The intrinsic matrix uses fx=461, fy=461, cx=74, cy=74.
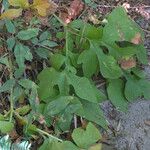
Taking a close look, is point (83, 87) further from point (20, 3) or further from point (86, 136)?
point (20, 3)

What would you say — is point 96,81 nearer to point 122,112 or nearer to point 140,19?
point 122,112

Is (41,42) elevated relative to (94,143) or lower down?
elevated

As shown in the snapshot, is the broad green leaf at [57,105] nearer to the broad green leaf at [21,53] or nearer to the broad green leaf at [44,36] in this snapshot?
the broad green leaf at [21,53]

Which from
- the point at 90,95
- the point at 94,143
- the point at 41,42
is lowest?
the point at 94,143

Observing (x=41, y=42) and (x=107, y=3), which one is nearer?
(x=41, y=42)

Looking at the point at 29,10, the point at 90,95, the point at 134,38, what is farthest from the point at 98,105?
the point at 29,10

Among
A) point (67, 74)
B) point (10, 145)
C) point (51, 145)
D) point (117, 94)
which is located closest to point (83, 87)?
point (67, 74)

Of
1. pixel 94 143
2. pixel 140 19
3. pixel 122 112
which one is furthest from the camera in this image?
pixel 140 19

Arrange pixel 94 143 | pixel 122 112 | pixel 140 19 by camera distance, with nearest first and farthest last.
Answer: pixel 94 143 → pixel 122 112 → pixel 140 19
